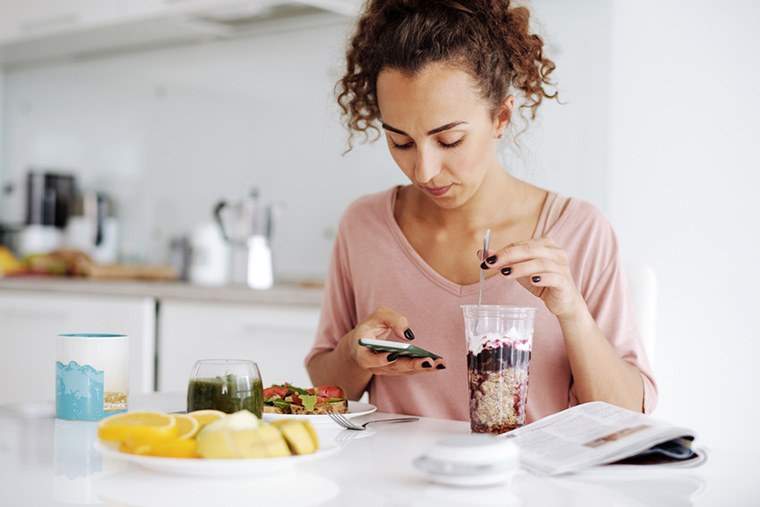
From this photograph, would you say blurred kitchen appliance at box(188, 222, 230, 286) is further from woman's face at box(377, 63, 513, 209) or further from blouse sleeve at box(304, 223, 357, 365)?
woman's face at box(377, 63, 513, 209)

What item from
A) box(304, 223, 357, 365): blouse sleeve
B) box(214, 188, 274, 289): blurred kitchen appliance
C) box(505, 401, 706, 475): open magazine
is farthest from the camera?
box(214, 188, 274, 289): blurred kitchen appliance

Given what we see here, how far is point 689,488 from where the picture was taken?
99 centimetres

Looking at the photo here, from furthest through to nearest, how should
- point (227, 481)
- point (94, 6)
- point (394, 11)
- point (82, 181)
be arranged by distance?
point (82, 181), point (94, 6), point (394, 11), point (227, 481)

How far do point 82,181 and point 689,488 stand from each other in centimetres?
357

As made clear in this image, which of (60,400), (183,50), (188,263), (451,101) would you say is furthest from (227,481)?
(183,50)

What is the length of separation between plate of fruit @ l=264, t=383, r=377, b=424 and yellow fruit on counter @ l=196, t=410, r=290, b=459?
0.26 meters

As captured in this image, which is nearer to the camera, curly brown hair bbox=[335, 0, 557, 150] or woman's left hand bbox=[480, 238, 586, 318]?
woman's left hand bbox=[480, 238, 586, 318]

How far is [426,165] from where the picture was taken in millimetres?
1451

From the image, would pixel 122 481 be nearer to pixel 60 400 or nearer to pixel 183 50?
pixel 60 400

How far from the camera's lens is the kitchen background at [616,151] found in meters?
2.28

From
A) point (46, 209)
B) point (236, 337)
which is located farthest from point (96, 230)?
point (236, 337)

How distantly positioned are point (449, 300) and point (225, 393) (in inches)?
21.7

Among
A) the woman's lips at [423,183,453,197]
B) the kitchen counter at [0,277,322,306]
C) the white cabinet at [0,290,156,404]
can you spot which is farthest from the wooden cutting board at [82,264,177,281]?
the woman's lips at [423,183,453,197]

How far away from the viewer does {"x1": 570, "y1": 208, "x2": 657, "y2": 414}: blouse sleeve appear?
149 centimetres
